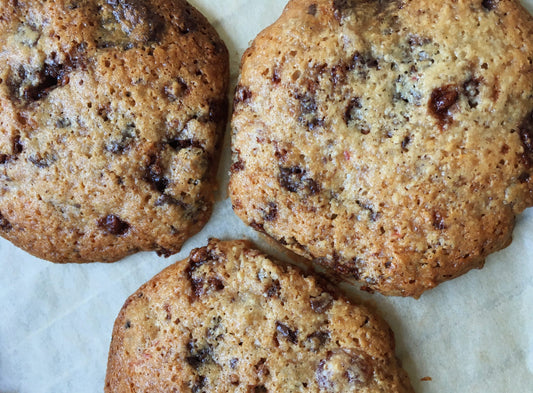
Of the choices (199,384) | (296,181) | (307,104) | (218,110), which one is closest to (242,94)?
(218,110)

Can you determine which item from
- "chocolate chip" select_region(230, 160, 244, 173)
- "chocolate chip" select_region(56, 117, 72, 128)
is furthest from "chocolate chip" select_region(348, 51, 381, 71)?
"chocolate chip" select_region(56, 117, 72, 128)

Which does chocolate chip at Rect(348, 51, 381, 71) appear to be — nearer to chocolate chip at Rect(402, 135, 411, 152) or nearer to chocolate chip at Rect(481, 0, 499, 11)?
chocolate chip at Rect(402, 135, 411, 152)

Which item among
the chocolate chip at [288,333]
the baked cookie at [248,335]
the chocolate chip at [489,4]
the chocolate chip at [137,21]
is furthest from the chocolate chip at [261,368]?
the chocolate chip at [489,4]

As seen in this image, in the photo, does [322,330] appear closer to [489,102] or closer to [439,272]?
[439,272]

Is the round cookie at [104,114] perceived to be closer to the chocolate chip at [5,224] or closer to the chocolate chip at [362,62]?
the chocolate chip at [5,224]

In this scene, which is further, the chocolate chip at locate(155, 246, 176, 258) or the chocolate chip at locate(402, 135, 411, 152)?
the chocolate chip at locate(155, 246, 176, 258)

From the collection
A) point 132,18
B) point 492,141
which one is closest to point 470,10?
point 492,141

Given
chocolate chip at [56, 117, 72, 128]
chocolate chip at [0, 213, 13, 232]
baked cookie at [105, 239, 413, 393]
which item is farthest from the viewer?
chocolate chip at [0, 213, 13, 232]

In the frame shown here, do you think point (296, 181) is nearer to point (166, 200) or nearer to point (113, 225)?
point (166, 200)

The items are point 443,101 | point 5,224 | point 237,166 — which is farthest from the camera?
point 5,224
